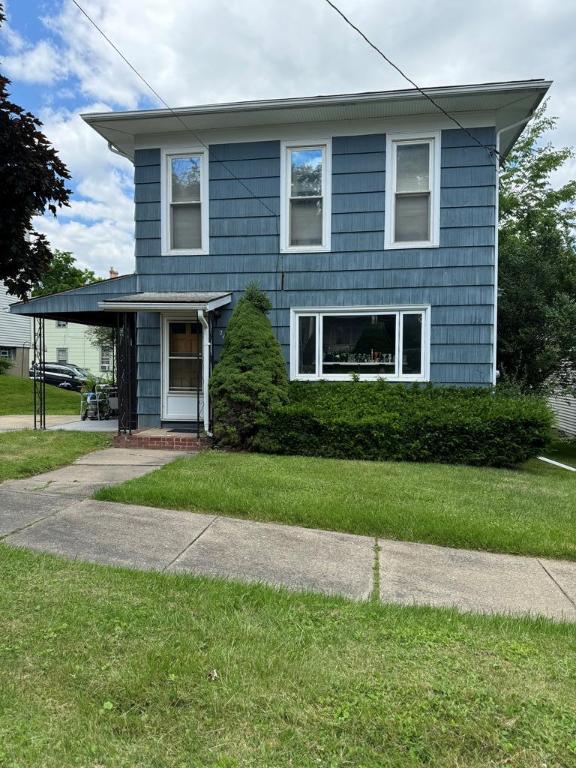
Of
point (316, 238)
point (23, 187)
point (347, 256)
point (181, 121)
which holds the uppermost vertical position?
point (181, 121)

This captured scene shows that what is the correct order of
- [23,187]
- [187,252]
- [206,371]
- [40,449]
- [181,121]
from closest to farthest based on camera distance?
1. [23,187]
2. [40,449]
3. [206,371]
4. [181,121]
5. [187,252]

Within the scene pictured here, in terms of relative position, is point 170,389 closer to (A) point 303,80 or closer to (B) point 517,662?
(A) point 303,80

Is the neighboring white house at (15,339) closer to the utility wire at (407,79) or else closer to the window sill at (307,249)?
the window sill at (307,249)

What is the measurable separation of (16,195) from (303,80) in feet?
22.2

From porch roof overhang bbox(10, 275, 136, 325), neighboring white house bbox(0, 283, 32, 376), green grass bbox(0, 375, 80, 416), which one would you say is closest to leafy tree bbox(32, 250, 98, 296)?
neighboring white house bbox(0, 283, 32, 376)

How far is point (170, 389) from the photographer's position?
984cm

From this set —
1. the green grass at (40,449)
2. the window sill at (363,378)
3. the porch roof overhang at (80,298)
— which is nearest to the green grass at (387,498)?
the green grass at (40,449)

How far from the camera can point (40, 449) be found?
8.16m

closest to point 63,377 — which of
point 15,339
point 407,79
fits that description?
point 15,339

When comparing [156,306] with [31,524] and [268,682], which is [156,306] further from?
[268,682]

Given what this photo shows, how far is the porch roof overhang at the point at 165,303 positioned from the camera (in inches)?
337

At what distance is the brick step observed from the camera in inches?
340

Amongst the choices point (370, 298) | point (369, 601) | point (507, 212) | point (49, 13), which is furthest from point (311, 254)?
point (507, 212)

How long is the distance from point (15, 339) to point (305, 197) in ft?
86.9
